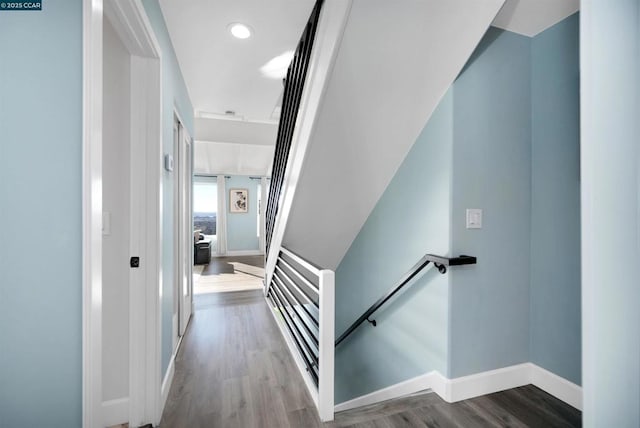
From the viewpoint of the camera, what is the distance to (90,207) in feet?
2.62

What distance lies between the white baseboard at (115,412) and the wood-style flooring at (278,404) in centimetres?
21

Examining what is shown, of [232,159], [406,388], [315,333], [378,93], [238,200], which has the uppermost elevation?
[232,159]

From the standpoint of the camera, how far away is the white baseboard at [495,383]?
5.74 ft

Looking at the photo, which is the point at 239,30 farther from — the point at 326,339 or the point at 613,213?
the point at 613,213

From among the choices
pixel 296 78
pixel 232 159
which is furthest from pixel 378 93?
pixel 232 159

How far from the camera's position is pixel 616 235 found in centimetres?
89

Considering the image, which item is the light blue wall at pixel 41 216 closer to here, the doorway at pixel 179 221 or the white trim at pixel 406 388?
the doorway at pixel 179 221

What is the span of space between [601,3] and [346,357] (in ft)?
10.3

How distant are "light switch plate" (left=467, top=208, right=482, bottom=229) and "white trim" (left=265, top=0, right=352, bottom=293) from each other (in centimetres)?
114

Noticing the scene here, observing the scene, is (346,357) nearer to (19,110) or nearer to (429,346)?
(429,346)

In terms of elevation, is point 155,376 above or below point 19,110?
below

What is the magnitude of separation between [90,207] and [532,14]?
7.98ft

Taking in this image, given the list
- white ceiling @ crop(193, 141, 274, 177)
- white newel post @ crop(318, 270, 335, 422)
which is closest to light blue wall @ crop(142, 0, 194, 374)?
white newel post @ crop(318, 270, 335, 422)

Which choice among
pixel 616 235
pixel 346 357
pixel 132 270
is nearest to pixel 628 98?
pixel 616 235
